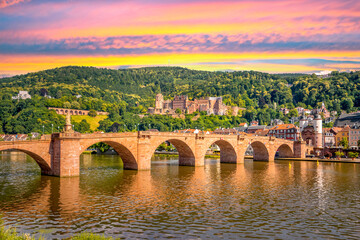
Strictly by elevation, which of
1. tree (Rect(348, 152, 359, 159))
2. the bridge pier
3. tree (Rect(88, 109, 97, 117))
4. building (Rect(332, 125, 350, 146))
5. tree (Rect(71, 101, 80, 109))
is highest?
tree (Rect(71, 101, 80, 109))

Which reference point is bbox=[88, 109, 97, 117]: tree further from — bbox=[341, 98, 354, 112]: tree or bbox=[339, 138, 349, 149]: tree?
bbox=[341, 98, 354, 112]: tree

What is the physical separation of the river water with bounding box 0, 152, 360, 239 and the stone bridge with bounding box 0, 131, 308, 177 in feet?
8.66

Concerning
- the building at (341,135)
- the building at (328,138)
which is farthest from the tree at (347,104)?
the building at (341,135)

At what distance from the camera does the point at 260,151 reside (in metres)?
99.4

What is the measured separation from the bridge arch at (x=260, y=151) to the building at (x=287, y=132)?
117 ft

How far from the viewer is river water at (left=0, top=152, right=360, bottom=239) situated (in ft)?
94.8

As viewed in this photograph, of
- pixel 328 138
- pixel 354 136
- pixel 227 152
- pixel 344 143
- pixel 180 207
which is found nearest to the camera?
pixel 180 207

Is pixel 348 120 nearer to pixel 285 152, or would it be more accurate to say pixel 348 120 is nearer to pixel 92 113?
pixel 285 152

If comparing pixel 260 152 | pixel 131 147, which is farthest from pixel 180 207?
pixel 260 152

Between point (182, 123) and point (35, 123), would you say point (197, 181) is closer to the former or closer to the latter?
point (35, 123)

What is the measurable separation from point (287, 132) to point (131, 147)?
8719cm

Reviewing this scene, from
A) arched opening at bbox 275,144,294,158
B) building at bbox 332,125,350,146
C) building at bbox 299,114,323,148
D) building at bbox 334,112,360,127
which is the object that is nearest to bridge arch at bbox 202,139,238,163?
arched opening at bbox 275,144,294,158

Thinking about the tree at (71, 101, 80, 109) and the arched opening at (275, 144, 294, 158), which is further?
the tree at (71, 101, 80, 109)

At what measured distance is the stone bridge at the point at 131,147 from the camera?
170 feet
